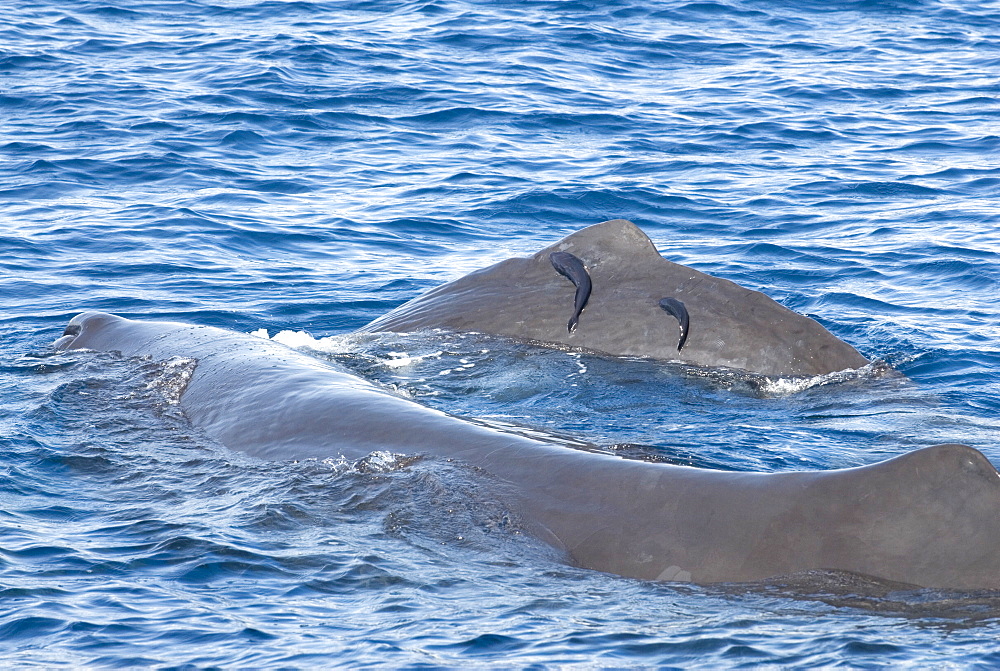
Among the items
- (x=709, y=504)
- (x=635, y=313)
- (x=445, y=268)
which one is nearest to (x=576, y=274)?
(x=635, y=313)

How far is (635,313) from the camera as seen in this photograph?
10.9 m

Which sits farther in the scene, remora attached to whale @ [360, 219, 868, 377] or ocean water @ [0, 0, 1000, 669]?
remora attached to whale @ [360, 219, 868, 377]

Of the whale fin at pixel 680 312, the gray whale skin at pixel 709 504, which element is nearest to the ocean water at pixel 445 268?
the gray whale skin at pixel 709 504

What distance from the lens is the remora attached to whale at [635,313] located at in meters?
10.6

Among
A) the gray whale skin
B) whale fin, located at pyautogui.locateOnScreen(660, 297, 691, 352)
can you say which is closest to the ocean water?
the gray whale skin

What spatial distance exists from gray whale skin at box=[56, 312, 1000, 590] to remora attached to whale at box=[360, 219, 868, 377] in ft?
10.8

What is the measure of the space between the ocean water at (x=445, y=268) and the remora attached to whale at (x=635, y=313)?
0.25 metres

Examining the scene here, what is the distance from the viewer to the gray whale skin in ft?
18.9

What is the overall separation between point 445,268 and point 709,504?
9534 mm

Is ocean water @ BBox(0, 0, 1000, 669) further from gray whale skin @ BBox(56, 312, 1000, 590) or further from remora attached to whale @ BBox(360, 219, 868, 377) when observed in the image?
remora attached to whale @ BBox(360, 219, 868, 377)

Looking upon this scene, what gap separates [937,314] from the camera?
1357 centimetres

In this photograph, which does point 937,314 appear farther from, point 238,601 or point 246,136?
point 246,136

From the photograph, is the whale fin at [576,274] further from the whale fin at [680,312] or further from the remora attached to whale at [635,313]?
the whale fin at [680,312]

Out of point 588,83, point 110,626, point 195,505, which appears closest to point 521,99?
point 588,83
